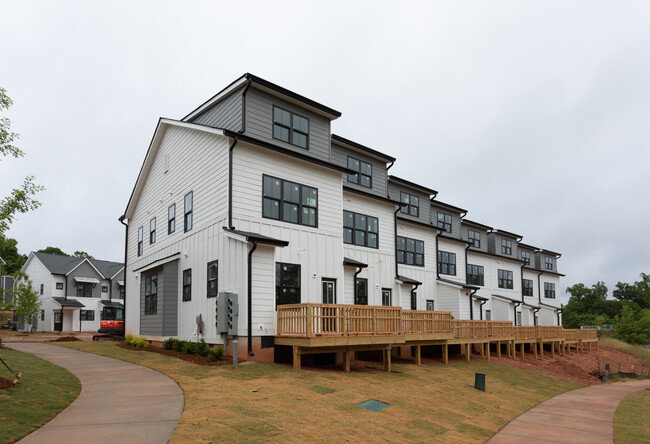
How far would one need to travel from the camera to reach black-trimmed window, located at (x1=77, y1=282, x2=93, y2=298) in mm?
50781

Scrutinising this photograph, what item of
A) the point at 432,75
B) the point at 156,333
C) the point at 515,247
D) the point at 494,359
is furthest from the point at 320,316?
the point at 515,247

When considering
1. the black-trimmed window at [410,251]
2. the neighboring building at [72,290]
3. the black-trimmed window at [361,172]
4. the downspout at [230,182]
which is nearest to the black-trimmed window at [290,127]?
the downspout at [230,182]

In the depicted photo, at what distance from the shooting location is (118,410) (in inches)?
364

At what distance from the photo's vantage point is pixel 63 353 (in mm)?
19484

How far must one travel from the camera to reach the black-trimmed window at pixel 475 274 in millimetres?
37541

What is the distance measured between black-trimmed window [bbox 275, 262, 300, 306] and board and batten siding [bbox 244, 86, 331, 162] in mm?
4917

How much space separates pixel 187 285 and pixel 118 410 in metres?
10.6

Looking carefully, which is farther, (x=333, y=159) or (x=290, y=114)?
(x=333, y=159)

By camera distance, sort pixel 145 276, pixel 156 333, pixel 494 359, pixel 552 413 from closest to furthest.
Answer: pixel 552 413 → pixel 156 333 → pixel 145 276 → pixel 494 359

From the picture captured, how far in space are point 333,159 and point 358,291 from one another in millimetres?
6769

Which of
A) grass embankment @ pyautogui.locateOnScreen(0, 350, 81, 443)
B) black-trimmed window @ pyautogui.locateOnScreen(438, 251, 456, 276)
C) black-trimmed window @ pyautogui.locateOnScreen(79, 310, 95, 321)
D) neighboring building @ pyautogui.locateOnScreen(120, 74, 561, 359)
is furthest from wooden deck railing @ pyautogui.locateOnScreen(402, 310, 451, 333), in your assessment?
black-trimmed window @ pyautogui.locateOnScreen(79, 310, 95, 321)

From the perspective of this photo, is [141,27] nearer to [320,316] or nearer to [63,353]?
[63,353]

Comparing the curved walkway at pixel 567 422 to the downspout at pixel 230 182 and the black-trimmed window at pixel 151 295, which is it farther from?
the black-trimmed window at pixel 151 295

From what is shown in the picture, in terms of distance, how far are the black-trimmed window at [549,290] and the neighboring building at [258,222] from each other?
26.7 meters
